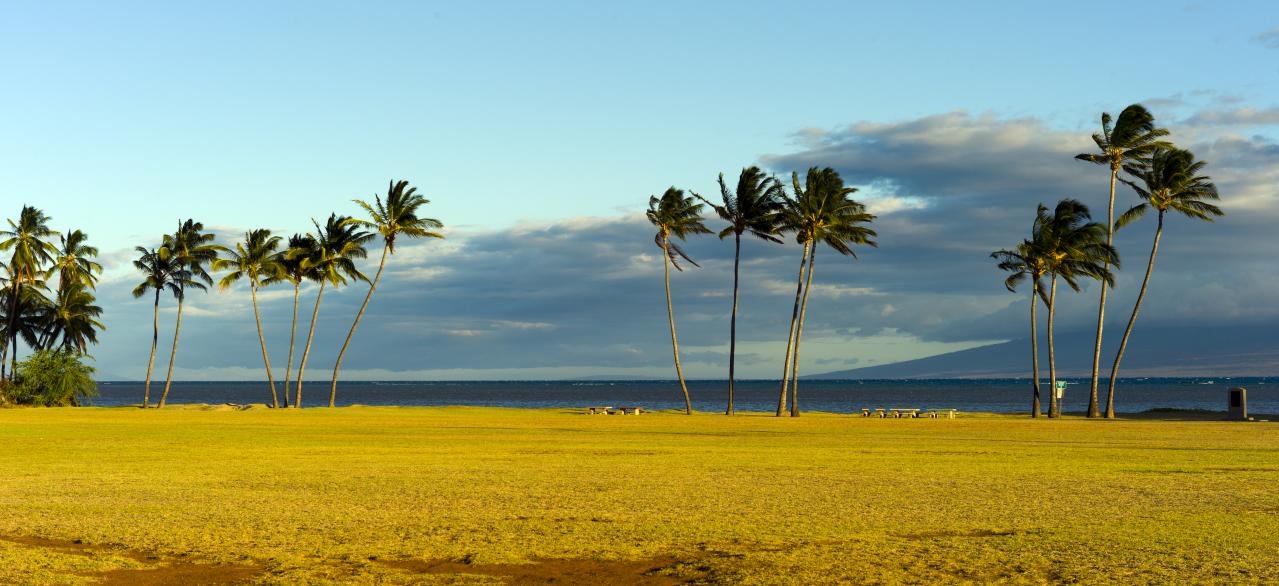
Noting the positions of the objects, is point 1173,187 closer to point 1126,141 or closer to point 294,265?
point 1126,141

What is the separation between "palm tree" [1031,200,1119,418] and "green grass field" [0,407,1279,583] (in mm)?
34489

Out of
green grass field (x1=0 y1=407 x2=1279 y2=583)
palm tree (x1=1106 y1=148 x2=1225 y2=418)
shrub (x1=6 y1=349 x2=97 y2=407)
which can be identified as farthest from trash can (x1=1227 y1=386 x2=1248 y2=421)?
shrub (x1=6 y1=349 x2=97 y2=407)

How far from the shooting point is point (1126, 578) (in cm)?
1038

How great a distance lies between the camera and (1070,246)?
200 ft

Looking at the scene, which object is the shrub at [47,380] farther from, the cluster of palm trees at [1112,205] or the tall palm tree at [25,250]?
the cluster of palm trees at [1112,205]

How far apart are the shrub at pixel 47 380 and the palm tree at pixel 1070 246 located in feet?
201

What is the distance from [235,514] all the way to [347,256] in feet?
215

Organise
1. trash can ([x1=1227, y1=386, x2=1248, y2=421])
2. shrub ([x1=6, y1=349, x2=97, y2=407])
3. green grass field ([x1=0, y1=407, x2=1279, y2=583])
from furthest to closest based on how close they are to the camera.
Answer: shrub ([x1=6, y1=349, x2=97, y2=407]) → trash can ([x1=1227, y1=386, x2=1248, y2=421]) → green grass field ([x1=0, y1=407, x2=1279, y2=583])

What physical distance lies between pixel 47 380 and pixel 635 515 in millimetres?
74058

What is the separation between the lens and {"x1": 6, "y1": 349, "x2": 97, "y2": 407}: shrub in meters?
77.2

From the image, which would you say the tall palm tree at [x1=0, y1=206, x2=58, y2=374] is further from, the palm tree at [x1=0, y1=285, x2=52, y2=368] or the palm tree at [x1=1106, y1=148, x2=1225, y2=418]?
A: the palm tree at [x1=1106, y1=148, x2=1225, y2=418]

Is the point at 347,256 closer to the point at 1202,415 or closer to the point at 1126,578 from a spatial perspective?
the point at 1202,415

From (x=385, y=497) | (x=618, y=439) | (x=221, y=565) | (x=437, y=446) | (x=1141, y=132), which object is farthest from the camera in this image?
(x=1141, y=132)

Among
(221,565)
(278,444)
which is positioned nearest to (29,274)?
(278,444)
